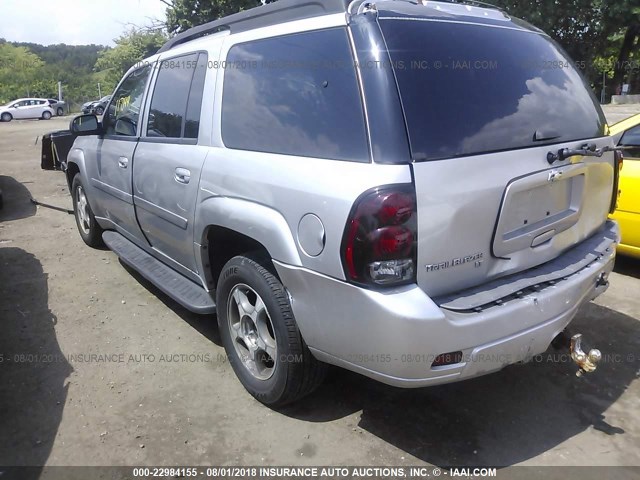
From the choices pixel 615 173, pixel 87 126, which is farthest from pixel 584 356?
pixel 87 126

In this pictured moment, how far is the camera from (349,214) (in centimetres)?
223

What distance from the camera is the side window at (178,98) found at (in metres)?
3.40

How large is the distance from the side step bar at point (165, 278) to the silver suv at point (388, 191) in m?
0.07

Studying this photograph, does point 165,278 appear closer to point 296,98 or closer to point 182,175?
point 182,175

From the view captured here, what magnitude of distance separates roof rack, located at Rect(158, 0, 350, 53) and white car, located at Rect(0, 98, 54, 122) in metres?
39.5

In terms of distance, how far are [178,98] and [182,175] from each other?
61 cm

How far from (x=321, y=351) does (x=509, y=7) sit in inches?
1127

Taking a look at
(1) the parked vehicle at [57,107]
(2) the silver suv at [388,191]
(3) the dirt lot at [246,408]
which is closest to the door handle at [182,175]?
(2) the silver suv at [388,191]

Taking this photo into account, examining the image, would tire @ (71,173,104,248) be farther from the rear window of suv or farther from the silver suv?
the rear window of suv

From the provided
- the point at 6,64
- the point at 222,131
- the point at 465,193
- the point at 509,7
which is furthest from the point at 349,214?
the point at 6,64

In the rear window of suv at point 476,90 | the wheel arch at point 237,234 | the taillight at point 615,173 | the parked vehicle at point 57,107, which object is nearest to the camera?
the rear window of suv at point 476,90

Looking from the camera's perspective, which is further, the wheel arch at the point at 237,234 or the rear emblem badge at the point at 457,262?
the wheel arch at the point at 237,234

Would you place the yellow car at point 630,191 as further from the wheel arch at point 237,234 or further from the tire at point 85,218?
the tire at point 85,218

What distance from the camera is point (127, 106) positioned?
→ 449cm
